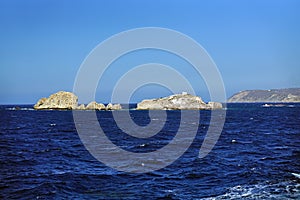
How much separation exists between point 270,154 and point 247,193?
664 inches

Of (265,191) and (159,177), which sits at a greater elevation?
(159,177)

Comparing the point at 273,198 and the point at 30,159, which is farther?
the point at 30,159

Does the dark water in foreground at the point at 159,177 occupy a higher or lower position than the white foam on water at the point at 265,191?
higher

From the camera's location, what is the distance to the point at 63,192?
907 inches

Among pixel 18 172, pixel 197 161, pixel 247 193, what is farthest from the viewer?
pixel 197 161

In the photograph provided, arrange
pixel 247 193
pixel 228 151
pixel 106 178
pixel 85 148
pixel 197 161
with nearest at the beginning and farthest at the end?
pixel 247 193
pixel 106 178
pixel 197 161
pixel 228 151
pixel 85 148

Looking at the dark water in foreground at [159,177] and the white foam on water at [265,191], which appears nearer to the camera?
the white foam on water at [265,191]

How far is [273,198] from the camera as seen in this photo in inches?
832

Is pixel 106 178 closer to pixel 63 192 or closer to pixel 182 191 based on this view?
pixel 63 192

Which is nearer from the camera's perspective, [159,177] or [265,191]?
[265,191]

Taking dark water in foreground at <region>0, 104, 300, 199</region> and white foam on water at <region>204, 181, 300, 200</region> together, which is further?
dark water in foreground at <region>0, 104, 300, 199</region>

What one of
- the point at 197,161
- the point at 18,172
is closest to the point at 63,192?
the point at 18,172

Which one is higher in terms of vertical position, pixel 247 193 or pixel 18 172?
pixel 18 172

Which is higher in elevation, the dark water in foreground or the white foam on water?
the dark water in foreground
